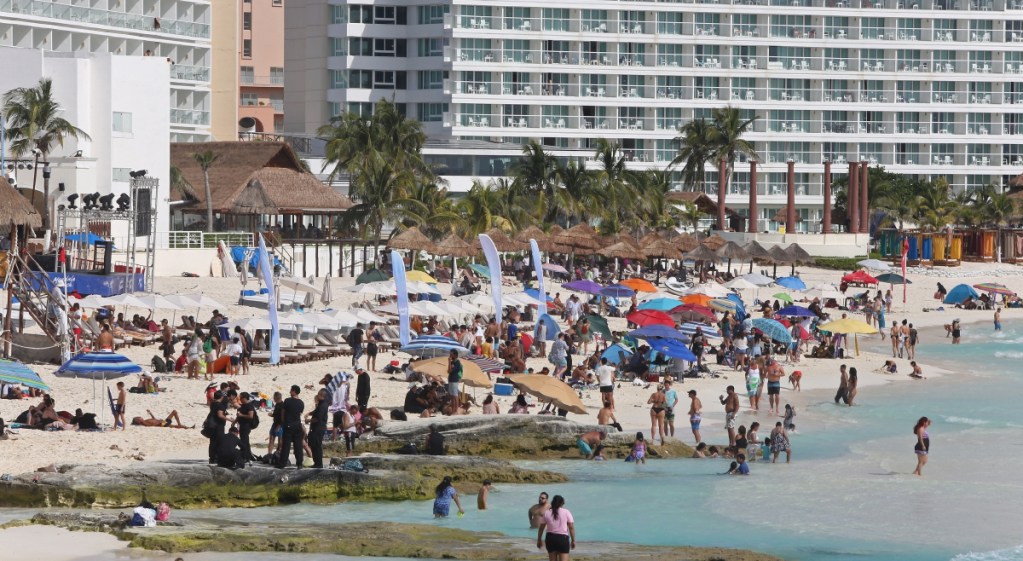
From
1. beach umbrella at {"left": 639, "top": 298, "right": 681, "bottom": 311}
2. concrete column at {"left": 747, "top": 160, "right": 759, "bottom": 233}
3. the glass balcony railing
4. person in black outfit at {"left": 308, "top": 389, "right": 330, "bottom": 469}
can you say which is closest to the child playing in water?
person in black outfit at {"left": 308, "top": 389, "right": 330, "bottom": 469}

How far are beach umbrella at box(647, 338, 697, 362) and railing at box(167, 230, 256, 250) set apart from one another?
22088mm

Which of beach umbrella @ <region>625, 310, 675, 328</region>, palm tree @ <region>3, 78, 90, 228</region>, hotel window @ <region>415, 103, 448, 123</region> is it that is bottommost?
beach umbrella @ <region>625, 310, 675, 328</region>

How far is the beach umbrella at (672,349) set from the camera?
3297 centimetres

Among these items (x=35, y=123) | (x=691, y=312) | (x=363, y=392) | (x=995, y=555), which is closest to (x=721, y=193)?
(x=35, y=123)

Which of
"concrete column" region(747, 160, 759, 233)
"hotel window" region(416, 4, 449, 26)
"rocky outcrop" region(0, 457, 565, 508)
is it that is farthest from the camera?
"hotel window" region(416, 4, 449, 26)

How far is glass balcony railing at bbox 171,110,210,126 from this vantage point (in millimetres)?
77500

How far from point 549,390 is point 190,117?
2200 inches

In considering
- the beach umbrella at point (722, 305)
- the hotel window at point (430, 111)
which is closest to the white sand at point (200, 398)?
the beach umbrella at point (722, 305)

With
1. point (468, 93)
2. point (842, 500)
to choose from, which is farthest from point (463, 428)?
point (468, 93)

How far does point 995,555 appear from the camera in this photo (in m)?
20.3

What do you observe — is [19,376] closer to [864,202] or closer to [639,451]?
[639,451]

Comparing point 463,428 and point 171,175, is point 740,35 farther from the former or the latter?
point 463,428

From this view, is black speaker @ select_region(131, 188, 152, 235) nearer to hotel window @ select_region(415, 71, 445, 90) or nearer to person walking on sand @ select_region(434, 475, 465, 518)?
person walking on sand @ select_region(434, 475, 465, 518)

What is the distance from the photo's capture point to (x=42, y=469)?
69.4ft
